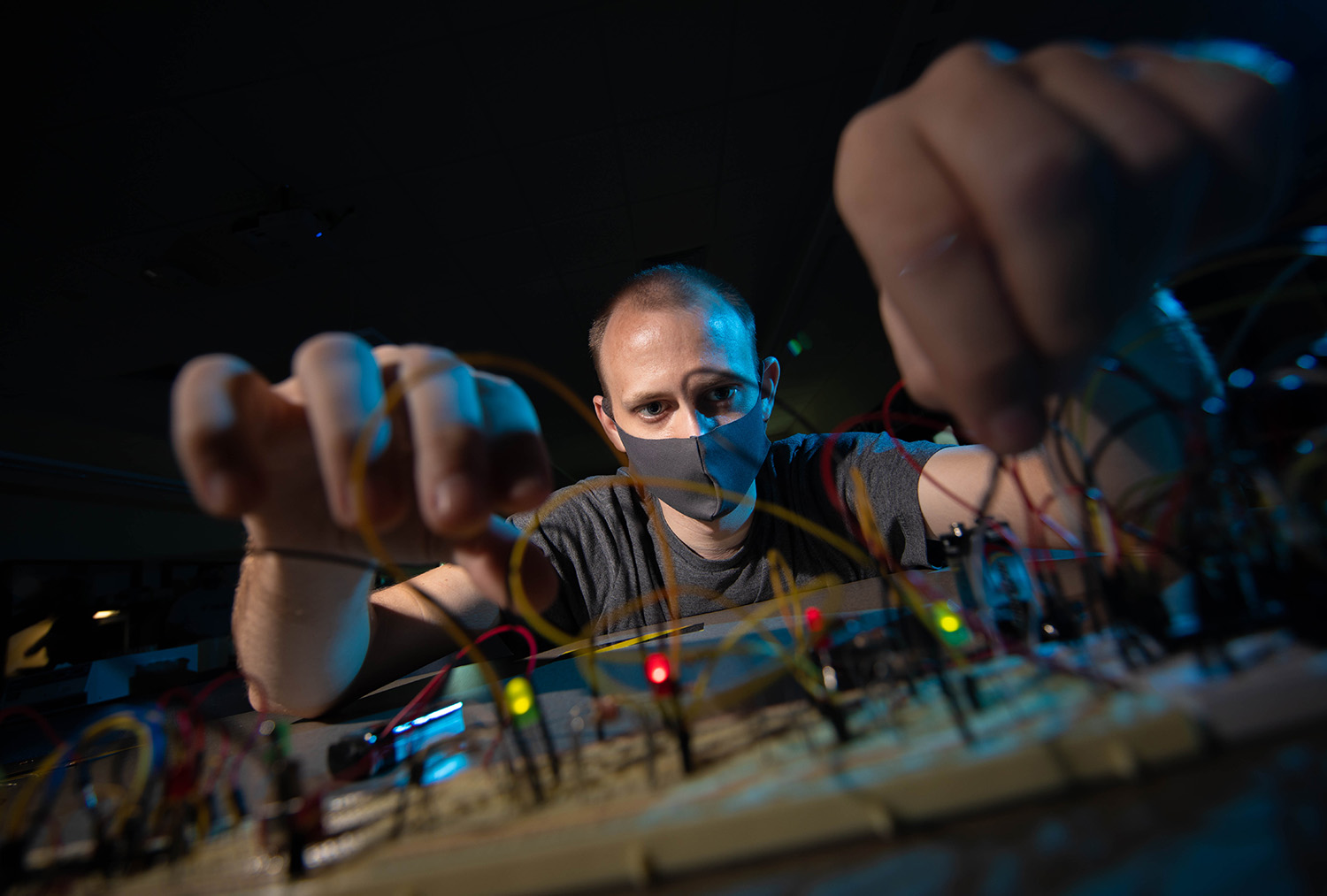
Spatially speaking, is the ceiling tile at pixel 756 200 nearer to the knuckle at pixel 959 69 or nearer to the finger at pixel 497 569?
the knuckle at pixel 959 69

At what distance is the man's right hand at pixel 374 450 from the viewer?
399 millimetres

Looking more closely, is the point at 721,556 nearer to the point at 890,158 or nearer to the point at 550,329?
the point at 890,158

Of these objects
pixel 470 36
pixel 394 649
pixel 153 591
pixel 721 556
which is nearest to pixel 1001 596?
pixel 721 556

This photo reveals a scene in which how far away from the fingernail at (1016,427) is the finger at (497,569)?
1.31 feet

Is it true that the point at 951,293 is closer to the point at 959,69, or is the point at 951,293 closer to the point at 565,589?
the point at 959,69

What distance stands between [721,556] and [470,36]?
6.20 ft

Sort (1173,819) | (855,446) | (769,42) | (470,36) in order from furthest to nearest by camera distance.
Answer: (769,42) < (470,36) < (855,446) < (1173,819)

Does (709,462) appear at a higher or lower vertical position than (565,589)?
higher

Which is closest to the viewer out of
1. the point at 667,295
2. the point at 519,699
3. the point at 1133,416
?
the point at 519,699

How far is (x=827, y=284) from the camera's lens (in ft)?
12.0

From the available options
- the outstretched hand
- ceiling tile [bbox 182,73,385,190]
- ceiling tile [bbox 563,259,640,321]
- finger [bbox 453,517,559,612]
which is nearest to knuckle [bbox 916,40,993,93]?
the outstretched hand

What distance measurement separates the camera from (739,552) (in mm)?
1271

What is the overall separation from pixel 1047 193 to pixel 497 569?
1.74 ft

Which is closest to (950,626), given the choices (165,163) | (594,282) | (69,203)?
(165,163)
